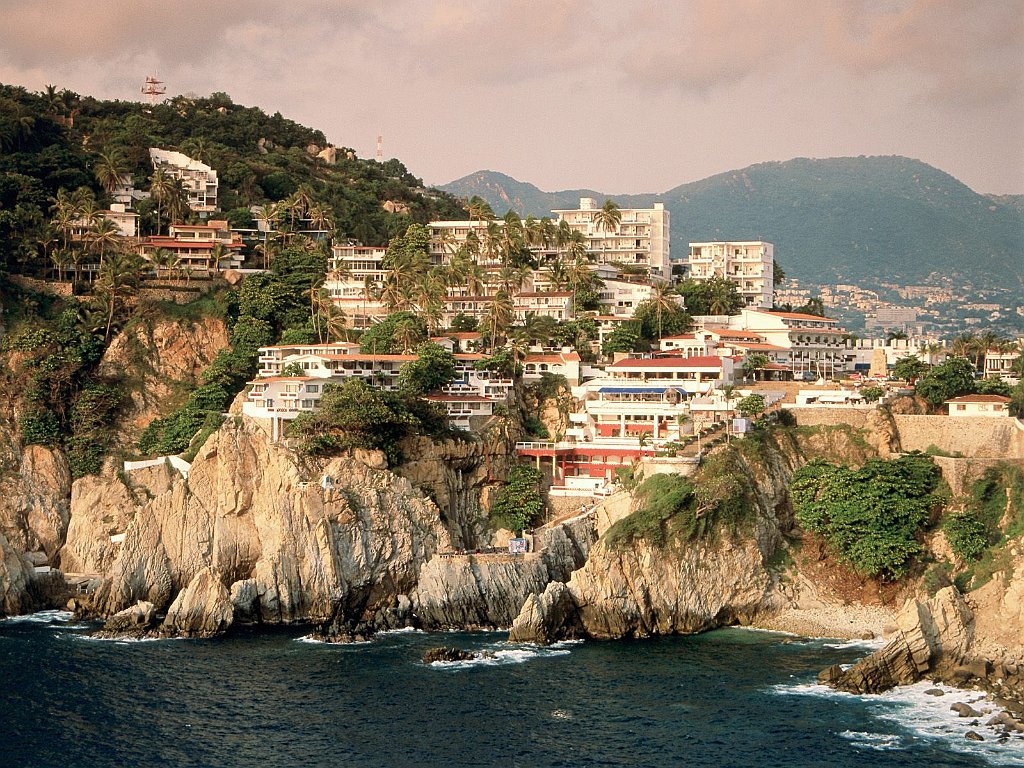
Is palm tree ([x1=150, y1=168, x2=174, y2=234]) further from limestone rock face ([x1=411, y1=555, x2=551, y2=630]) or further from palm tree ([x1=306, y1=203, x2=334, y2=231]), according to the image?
limestone rock face ([x1=411, y1=555, x2=551, y2=630])

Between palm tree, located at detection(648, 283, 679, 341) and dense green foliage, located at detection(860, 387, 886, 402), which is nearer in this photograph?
dense green foliage, located at detection(860, 387, 886, 402)

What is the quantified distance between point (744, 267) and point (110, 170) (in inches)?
2048

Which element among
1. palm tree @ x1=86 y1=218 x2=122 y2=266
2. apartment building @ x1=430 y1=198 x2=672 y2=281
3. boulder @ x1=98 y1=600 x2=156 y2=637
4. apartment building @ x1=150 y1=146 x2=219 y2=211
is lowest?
boulder @ x1=98 y1=600 x2=156 y2=637

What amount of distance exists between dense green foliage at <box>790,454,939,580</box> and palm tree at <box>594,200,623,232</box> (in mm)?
44542

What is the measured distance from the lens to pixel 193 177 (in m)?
107

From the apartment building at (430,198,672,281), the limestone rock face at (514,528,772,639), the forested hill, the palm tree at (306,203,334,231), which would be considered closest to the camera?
the limestone rock face at (514,528,772,639)

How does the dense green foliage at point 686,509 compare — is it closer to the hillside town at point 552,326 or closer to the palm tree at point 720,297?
the hillside town at point 552,326

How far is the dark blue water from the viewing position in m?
41.7

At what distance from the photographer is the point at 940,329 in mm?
188125

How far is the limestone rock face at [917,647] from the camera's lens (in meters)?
48.4

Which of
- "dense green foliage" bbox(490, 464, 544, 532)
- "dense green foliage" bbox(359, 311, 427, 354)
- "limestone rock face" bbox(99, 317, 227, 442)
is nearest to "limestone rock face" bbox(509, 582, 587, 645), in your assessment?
"dense green foliage" bbox(490, 464, 544, 532)

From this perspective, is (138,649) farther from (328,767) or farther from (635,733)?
(635,733)

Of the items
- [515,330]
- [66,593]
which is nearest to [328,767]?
[66,593]

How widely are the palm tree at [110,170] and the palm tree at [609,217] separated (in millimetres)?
38682
